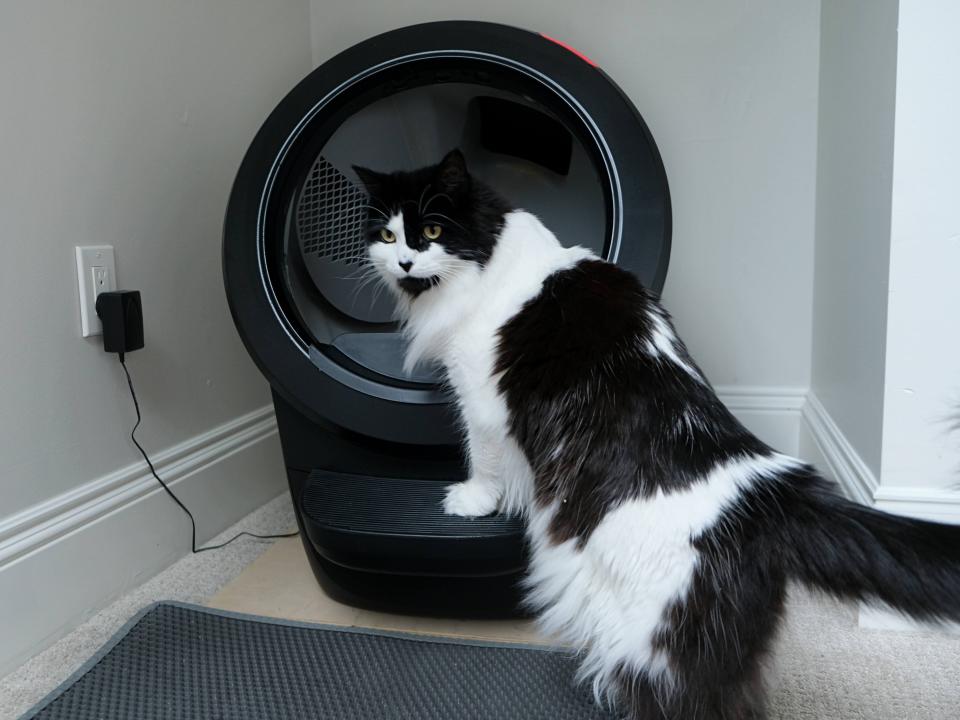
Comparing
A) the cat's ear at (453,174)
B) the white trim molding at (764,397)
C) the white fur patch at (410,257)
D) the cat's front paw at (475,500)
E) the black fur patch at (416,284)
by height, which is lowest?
the cat's front paw at (475,500)

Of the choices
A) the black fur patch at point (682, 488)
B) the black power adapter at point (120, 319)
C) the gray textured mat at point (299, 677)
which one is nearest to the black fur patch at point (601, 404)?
the black fur patch at point (682, 488)

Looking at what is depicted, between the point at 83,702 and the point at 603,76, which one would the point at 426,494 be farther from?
the point at 603,76

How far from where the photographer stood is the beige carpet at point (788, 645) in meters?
0.89

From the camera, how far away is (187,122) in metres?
1.34

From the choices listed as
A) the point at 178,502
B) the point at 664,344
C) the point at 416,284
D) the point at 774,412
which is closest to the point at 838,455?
the point at 774,412

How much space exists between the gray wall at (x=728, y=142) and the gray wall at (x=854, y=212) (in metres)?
0.05

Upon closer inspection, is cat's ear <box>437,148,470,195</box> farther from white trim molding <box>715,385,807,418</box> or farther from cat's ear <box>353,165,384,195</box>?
white trim molding <box>715,385,807,418</box>

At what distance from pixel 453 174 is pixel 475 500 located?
445 mm

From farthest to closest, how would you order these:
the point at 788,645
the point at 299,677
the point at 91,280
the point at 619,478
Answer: the point at 91,280 → the point at 788,645 → the point at 299,677 → the point at 619,478

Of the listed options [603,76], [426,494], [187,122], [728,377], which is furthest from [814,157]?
[187,122]

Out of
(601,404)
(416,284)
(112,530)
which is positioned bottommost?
(112,530)

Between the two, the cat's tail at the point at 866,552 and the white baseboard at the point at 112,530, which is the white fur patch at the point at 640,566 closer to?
the cat's tail at the point at 866,552

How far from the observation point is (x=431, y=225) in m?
0.98

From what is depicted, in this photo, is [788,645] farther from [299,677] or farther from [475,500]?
[299,677]
